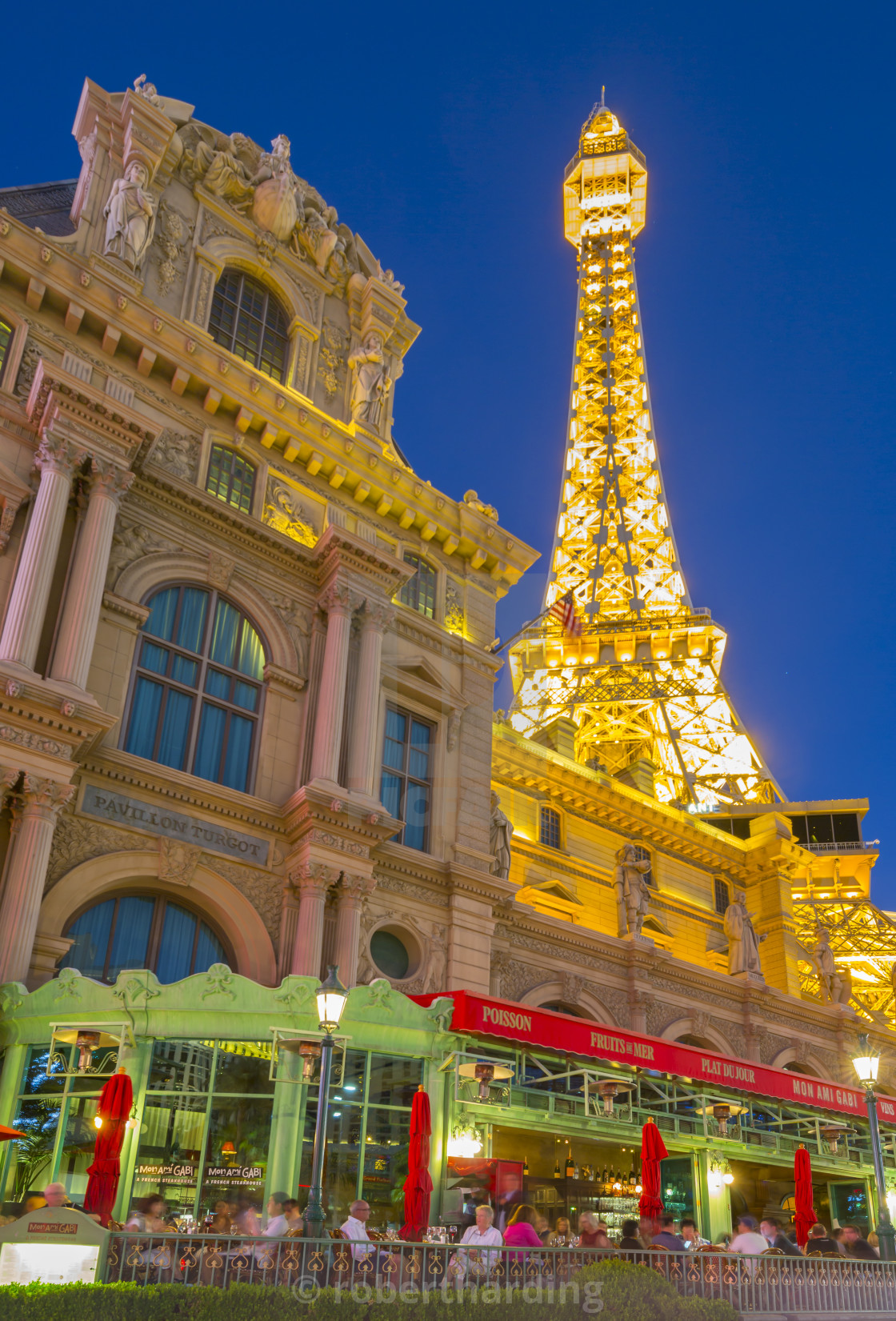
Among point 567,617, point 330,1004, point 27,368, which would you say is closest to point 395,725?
point 567,617

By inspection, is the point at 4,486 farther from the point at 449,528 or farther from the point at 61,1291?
the point at 61,1291

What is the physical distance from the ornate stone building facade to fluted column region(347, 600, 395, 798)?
8 cm

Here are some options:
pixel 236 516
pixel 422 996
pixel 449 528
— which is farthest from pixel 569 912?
pixel 236 516

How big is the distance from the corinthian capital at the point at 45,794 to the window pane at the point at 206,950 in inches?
177

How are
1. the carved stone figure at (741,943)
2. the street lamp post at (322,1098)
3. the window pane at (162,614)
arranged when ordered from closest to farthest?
the street lamp post at (322,1098), the window pane at (162,614), the carved stone figure at (741,943)

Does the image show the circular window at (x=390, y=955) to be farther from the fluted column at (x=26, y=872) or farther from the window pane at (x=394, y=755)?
the fluted column at (x=26, y=872)

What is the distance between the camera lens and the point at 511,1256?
12.1m

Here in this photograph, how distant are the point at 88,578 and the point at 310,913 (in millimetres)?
7945

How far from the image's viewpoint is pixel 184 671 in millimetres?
23953

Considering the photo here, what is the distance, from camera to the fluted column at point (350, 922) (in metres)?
22.8

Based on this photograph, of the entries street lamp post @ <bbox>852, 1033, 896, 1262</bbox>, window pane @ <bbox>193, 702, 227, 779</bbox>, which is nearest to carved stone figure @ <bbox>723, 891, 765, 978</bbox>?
street lamp post @ <bbox>852, 1033, 896, 1262</bbox>

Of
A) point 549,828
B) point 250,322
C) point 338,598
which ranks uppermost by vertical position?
point 250,322

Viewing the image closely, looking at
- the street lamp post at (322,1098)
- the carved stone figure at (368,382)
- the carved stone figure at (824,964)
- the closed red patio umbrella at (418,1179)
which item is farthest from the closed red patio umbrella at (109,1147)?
the carved stone figure at (824,964)

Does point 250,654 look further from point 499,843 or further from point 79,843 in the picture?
point 499,843
